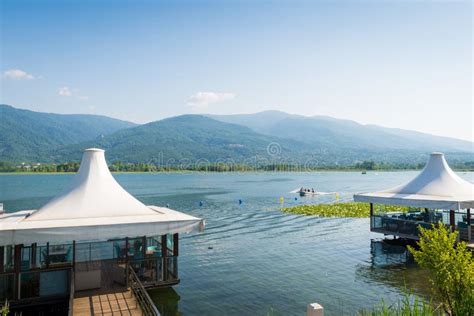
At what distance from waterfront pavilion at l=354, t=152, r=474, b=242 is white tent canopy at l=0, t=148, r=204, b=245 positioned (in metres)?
12.6

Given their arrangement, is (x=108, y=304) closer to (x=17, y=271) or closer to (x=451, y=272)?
(x=17, y=271)

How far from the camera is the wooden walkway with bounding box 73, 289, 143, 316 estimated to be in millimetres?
10859

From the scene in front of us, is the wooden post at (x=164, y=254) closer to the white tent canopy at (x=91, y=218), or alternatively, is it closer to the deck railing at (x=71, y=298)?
the white tent canopy at (x=91, y=218)

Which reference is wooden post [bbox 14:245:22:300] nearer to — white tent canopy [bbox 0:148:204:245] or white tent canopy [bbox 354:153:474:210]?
white tent canopy [bbox 0:148:204:245]

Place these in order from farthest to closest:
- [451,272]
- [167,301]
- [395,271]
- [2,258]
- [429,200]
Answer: [429,200], [395,271], [167,301], [2,258], [451,272]

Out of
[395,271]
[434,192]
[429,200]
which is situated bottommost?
[395,271]

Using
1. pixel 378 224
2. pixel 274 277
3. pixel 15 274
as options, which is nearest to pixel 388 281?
pixel 274 277

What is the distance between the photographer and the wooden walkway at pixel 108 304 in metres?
10.9

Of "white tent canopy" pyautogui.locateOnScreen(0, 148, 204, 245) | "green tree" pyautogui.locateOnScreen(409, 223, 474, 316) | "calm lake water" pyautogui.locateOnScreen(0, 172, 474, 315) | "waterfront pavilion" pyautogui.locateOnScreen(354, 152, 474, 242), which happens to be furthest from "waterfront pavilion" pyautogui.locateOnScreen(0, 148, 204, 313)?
"waterfront pavilion" pyautogui.locateOnScreen(354, 152, 474, 242)

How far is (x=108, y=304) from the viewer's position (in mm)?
11453

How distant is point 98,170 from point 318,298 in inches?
371

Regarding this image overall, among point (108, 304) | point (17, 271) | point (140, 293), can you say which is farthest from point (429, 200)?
point (17, 271)

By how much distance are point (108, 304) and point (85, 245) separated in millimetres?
3410

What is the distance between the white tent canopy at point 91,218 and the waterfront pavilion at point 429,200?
Result: 12.6 metres
